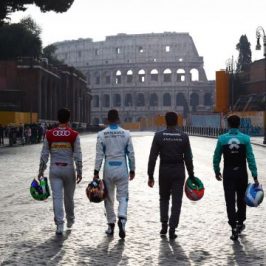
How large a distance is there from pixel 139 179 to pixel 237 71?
247ft

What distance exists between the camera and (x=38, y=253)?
678 cm

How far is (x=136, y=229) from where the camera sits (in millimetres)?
8297

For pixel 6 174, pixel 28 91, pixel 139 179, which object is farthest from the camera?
pixel 28 91

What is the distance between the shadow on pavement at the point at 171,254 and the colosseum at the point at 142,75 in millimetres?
125899

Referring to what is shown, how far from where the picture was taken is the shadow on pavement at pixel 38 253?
251 inches

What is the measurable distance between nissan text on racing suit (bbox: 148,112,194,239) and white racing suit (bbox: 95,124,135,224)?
0.33 m

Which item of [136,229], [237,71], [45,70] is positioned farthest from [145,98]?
[136,229]

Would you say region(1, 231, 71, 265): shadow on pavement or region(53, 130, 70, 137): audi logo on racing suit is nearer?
region(1, 231, 71, 265): shadow on pavement

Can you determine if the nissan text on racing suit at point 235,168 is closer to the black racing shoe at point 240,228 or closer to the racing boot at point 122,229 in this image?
the black racing shoe at point 240,228

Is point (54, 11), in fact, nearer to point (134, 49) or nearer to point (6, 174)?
point (6, 174)

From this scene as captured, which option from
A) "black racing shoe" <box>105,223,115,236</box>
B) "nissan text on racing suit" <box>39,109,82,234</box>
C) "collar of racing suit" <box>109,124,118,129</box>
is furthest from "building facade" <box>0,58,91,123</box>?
"black racing shoe" <box>105,223,115,236</box>

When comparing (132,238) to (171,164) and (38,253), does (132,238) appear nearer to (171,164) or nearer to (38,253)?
(171,164)

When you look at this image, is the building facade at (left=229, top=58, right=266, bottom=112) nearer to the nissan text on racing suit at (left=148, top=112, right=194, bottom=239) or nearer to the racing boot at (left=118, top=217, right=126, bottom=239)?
the nissan text on racing suit at (left=148, top=112, right=194, bottom=239)

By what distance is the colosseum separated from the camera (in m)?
140
